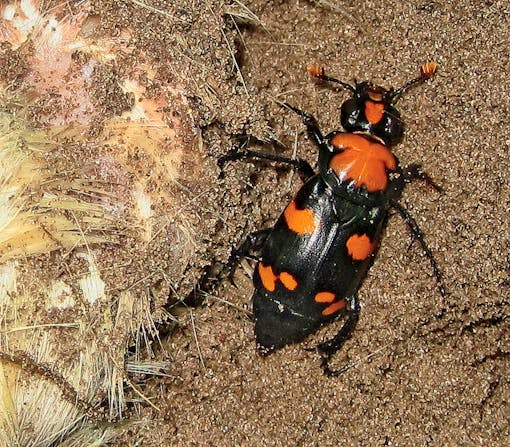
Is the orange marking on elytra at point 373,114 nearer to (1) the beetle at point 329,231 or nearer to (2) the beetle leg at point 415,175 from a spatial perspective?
(1) the beetle at point 329,231

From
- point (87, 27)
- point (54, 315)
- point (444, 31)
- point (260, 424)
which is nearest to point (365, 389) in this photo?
point (260, 424)

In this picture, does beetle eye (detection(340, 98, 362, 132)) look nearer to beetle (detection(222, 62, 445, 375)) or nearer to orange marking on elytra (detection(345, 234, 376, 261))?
beetle (detection(222, 62, 445, 375))

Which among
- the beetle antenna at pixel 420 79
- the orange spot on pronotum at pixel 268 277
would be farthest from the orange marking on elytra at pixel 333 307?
the beetle antenna at pixel 420 79

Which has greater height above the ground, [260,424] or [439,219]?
[439,219]

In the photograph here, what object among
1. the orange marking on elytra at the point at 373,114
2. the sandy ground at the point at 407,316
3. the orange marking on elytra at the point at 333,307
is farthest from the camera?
the sandy ground at the point at 407,316

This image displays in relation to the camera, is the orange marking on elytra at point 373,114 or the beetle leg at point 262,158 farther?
the orange marking on elytra at point 373,114

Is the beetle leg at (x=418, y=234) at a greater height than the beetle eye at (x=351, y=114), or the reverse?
the beetle eye at (x=351, y=114)

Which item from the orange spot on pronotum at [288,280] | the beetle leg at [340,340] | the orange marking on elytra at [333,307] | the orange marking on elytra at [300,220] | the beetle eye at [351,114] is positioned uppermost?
the beetle eye at [351,114]

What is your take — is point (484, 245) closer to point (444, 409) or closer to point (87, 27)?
point (444, 409)
